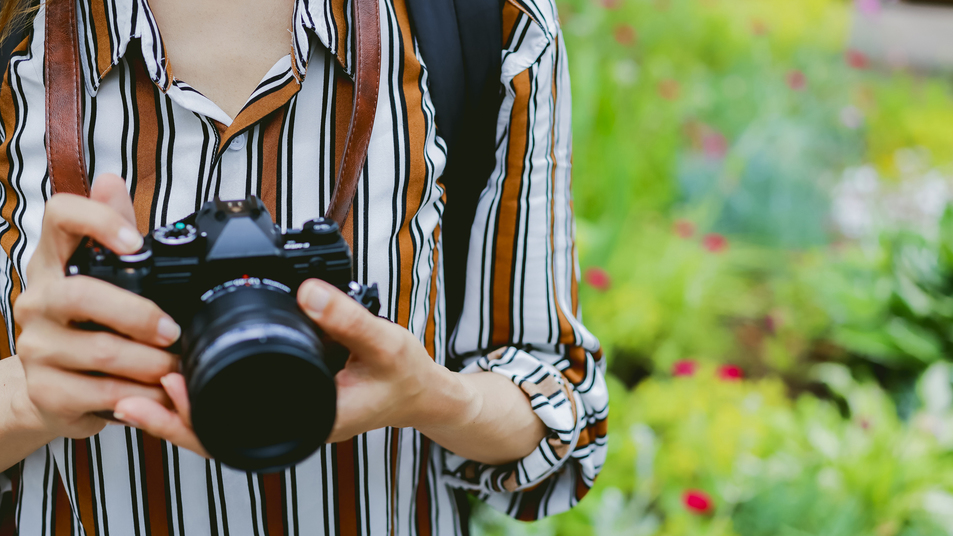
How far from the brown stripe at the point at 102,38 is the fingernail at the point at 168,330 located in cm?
26

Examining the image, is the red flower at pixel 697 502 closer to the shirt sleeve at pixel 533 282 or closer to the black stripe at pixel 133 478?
the shirt sleeve at pixel 533 282

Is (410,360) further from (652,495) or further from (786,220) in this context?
(786,220)

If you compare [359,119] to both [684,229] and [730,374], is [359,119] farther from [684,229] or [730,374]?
[684,229]

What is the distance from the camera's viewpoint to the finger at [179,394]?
1.57ft

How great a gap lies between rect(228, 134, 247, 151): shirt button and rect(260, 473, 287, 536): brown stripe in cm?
30

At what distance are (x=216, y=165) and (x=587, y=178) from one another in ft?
4.97

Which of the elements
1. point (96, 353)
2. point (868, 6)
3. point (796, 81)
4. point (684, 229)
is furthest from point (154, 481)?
point (868, 6)

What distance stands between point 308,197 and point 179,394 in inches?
9.6

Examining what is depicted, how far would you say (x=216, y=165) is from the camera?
0.65m

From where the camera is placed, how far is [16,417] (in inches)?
22.2

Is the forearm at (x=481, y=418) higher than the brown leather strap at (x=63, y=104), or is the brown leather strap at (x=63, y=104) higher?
the brown leather strap at (x=63, y=104)

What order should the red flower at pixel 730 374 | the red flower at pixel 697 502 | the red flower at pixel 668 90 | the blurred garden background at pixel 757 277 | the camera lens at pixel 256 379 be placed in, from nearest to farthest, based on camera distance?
the camera lens at pixel 256 379, the red flower at pixel 697 502, the blurred garden background at pixel 757 277, the red flower at pixel 730 374, the red flower at pixel 668 90

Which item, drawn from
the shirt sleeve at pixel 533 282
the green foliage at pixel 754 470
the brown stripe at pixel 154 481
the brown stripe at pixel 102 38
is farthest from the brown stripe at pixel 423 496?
the green foliage at pixel 754 470

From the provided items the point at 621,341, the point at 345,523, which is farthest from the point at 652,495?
the point at 345,523
